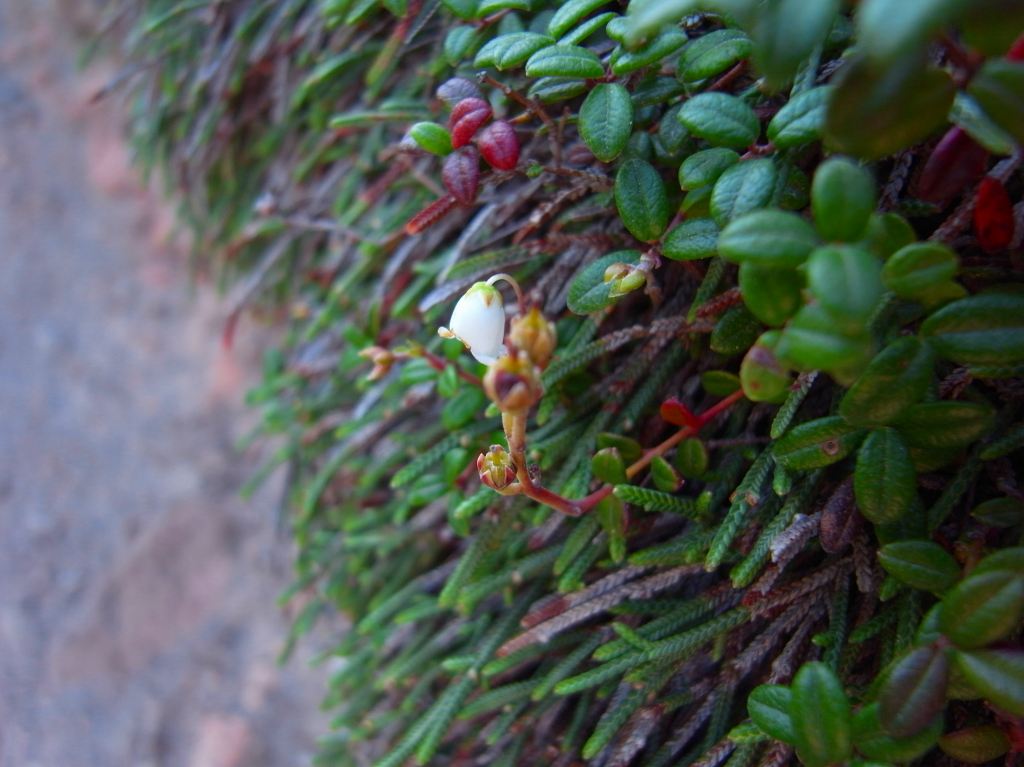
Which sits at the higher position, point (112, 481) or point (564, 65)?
point (564, 65)

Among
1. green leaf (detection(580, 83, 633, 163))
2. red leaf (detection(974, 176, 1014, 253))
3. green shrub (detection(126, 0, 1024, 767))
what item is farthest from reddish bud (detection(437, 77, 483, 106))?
red leaf (detection(974, 176, 1014, 253))

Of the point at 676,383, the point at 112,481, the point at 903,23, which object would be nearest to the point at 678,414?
the point at 676,383

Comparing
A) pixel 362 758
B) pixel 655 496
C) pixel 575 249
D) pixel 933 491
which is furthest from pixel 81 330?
pixel 933 491

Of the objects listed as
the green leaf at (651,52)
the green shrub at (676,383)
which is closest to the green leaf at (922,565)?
A: the green shrub at (676,383)

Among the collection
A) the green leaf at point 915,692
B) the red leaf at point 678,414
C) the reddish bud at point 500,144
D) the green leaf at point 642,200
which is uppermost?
the reddish bud at point 500,144

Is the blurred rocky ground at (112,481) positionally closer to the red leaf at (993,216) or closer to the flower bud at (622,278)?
the flower bud at (622,278)

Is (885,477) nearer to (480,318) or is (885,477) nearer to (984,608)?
(984,608)

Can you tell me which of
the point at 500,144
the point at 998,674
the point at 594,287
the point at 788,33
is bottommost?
the point at 998,674
